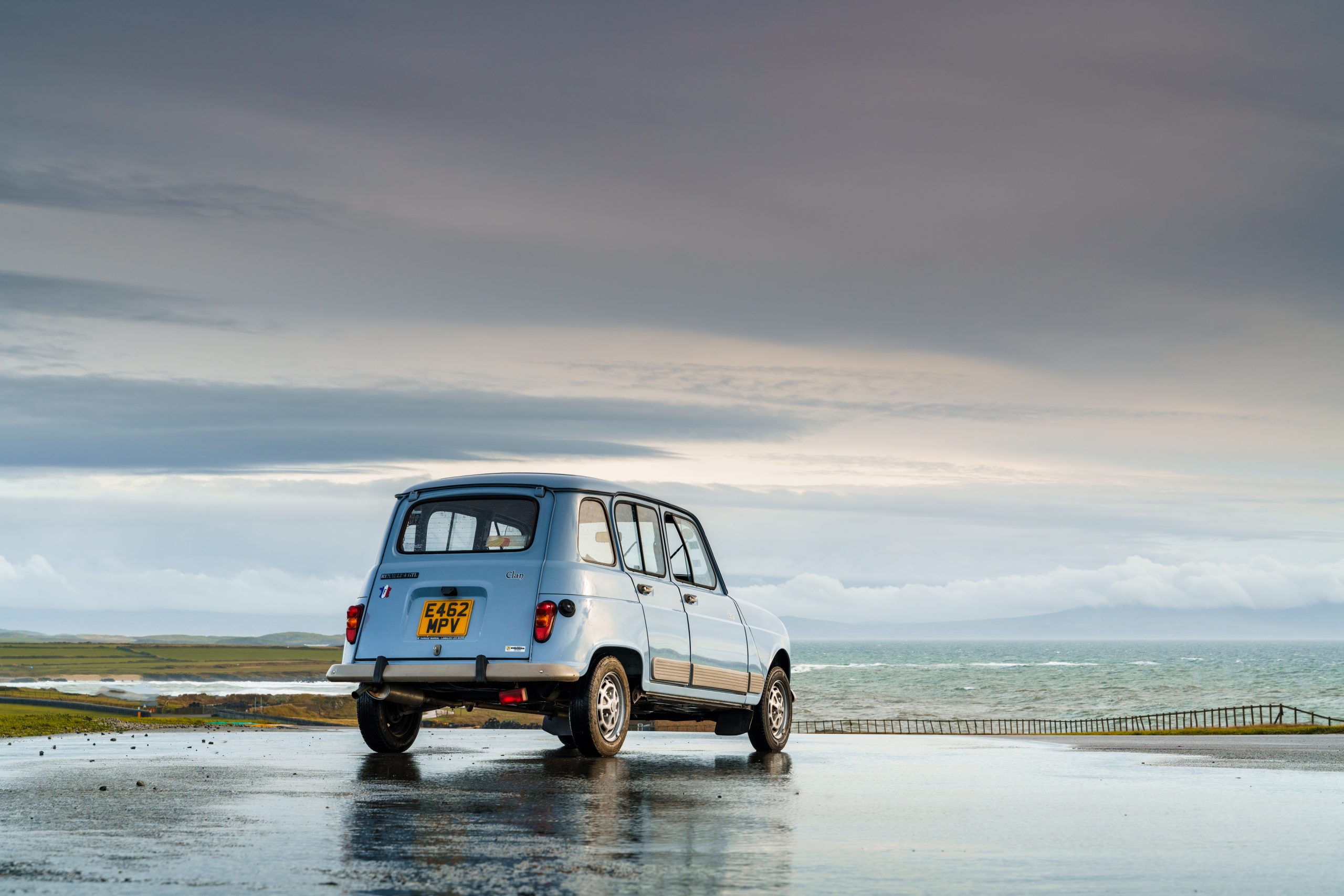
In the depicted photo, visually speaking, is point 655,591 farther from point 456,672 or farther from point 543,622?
point 456,672

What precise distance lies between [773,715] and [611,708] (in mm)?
3302

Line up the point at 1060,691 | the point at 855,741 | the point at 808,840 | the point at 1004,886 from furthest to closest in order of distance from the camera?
1. the point at 1060,691
2. the point at 855,741
3. the point at 808,840
4. the point at 1004,886

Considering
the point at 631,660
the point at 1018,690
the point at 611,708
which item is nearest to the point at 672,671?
the point at 631,660

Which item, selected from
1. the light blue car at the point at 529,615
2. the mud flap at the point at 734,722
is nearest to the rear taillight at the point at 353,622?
the light blue car at the point at 529,615

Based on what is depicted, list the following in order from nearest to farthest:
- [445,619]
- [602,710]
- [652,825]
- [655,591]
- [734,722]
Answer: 1. [652,825]
2. [445,619]
3. [602,710]
4. [655,591]
5. [734,722]

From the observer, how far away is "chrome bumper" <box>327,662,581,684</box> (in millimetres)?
11297

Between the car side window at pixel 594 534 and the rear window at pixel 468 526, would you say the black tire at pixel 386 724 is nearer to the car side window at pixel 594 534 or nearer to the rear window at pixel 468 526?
the rear window at pixel 468 526

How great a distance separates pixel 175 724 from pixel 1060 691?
128298 millimetres

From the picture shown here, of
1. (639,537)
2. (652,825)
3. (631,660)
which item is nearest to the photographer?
(652,825)

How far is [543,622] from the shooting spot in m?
11.5

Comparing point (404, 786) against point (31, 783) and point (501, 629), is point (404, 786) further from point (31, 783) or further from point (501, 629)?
point (31, 783)

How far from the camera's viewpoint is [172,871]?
20.1ft

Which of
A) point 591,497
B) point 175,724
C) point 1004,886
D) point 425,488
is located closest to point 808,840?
point 1004,886

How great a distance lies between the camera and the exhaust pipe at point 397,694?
11953mm
